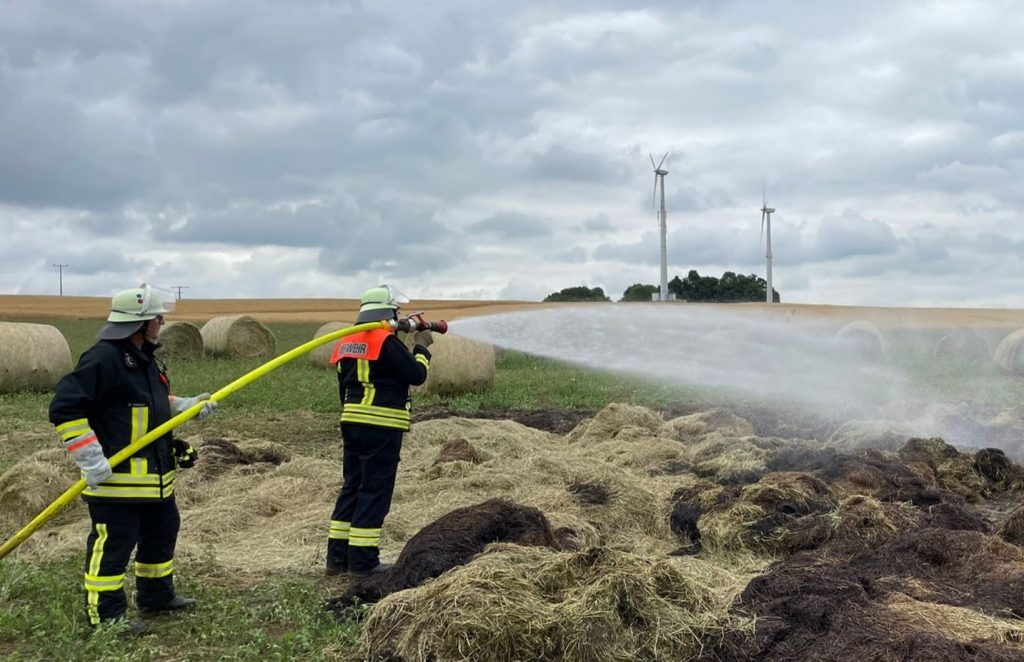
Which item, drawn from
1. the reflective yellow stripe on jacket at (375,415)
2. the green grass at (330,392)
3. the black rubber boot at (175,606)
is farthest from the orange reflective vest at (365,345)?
the green grass at (330,392)

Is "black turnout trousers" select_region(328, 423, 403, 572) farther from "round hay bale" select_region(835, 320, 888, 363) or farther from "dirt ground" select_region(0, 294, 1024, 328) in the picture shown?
"dirt ground" select_region(0, 294, 1024, 328)

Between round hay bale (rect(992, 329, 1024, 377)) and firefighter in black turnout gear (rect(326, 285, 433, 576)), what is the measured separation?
912 inches

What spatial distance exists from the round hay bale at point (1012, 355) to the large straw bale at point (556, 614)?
23.4 m

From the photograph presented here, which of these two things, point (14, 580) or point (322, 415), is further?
point (322, 415)

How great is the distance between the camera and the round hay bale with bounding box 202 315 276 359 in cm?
2744

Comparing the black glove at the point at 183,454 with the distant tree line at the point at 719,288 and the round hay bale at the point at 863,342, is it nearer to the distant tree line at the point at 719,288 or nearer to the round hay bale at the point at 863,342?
the round hay bale at the point at 863,342

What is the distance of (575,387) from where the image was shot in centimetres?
2075

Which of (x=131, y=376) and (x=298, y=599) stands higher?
(x=131, y=376)

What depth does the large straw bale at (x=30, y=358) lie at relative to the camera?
64.2 ft

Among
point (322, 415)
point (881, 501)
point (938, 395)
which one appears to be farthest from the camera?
point (938, 395)

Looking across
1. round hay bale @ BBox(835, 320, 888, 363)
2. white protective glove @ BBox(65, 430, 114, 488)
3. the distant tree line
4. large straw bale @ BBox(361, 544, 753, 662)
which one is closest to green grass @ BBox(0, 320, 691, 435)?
round hay bale @ BBox(835, 320, 888, 363)

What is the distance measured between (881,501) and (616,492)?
2542 millimetres

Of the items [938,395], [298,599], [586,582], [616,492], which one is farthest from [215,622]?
[938,395]

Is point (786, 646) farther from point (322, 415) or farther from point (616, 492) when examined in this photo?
point (322, 415)
